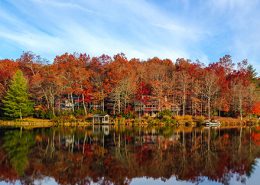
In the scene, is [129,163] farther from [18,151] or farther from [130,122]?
[130,122]

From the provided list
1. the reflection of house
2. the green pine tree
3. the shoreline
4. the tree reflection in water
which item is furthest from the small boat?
the tree reflection in water

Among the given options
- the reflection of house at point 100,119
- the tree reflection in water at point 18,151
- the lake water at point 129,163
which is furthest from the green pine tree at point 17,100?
the lake water at point 129,163

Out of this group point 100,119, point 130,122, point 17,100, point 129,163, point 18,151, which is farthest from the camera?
point 100,119

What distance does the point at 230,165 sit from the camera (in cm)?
2305

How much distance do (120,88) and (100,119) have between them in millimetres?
7604

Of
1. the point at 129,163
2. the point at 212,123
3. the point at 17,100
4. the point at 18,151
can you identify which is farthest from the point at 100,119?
the point at 129,163

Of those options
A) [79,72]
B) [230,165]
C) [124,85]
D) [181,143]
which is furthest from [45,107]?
[230,165]

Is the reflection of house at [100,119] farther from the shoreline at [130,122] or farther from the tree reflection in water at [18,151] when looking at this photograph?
the tree reflection in water at [18,151]

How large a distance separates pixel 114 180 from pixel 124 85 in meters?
46.6

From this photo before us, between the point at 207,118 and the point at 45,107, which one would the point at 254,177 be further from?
the point at 45,107

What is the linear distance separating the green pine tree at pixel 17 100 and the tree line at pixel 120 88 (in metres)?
0.21

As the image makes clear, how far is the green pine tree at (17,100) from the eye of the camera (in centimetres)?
5991

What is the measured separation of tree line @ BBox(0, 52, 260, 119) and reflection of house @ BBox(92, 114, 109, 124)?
9.97 ft

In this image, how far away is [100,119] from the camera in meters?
64.7
